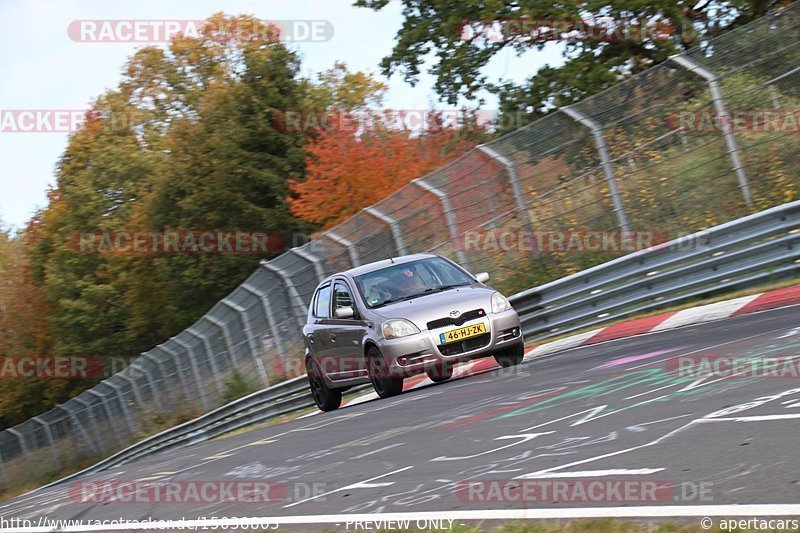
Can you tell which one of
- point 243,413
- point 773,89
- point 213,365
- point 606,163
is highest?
point 773,89

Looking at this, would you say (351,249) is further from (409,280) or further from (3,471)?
(3,471)

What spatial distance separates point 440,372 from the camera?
13.5 meters

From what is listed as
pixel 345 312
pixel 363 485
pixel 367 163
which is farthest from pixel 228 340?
pixel 363 485

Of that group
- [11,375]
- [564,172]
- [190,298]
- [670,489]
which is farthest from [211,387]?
[11,375]

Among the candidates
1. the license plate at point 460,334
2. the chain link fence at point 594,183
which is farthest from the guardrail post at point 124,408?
the license plate at point 460,334

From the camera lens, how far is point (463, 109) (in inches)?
1304

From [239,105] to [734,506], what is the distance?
47.0m

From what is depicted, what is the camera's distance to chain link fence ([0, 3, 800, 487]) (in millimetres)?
14391

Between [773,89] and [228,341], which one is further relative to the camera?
[228,341]

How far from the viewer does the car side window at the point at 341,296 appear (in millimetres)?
14576

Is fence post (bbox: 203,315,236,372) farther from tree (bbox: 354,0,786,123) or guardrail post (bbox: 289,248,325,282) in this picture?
tree (bbox: 354,0,786,123)

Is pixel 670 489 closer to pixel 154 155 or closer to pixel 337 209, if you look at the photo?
pixel 337 209

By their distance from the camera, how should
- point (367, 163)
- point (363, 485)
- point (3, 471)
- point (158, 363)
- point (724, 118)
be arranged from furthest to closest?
1. point (3, 471)
2. point (367, 163)
3. point (158, 363)
4. point (724, 118)
5. point (363, 485)

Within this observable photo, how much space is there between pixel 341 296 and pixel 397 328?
1.91m
